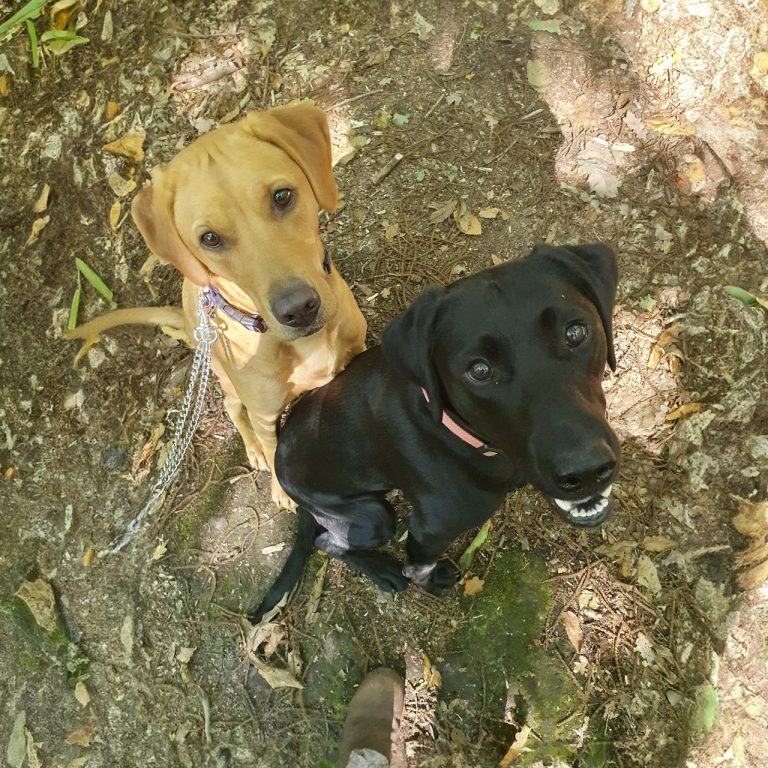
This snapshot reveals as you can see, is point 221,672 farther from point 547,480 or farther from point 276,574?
point 547,480

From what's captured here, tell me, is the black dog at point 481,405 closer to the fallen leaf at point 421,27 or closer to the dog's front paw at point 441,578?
the dog's front paw at point 441,578

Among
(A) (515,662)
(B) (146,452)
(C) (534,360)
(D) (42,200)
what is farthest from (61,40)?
(A) (515,662)

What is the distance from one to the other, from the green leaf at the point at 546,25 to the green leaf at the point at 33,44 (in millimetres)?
3933

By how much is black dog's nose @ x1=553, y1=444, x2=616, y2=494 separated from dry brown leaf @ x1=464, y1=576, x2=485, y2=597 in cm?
174

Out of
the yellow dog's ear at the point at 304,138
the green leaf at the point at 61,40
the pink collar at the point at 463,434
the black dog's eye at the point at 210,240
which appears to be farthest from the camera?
the green leaf at the point at 61,40

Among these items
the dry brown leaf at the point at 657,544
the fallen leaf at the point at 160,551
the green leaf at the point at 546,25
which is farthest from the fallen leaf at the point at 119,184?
the dry brown leaf at the point at 657,544

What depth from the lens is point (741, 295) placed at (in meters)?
3.97

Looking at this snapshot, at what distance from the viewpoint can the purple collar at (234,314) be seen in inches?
128

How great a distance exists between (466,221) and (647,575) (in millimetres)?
2502

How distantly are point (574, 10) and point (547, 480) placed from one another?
12.5 feet

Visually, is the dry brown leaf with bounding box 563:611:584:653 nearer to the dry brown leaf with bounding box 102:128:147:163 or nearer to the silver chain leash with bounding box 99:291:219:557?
the silver chain leash with bounding box 99:291:219:557

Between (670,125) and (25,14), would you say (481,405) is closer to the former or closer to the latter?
(670,125)

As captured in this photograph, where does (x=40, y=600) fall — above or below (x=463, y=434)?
below

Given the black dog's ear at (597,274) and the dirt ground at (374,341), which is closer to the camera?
the black dog's ear at (597,274)
